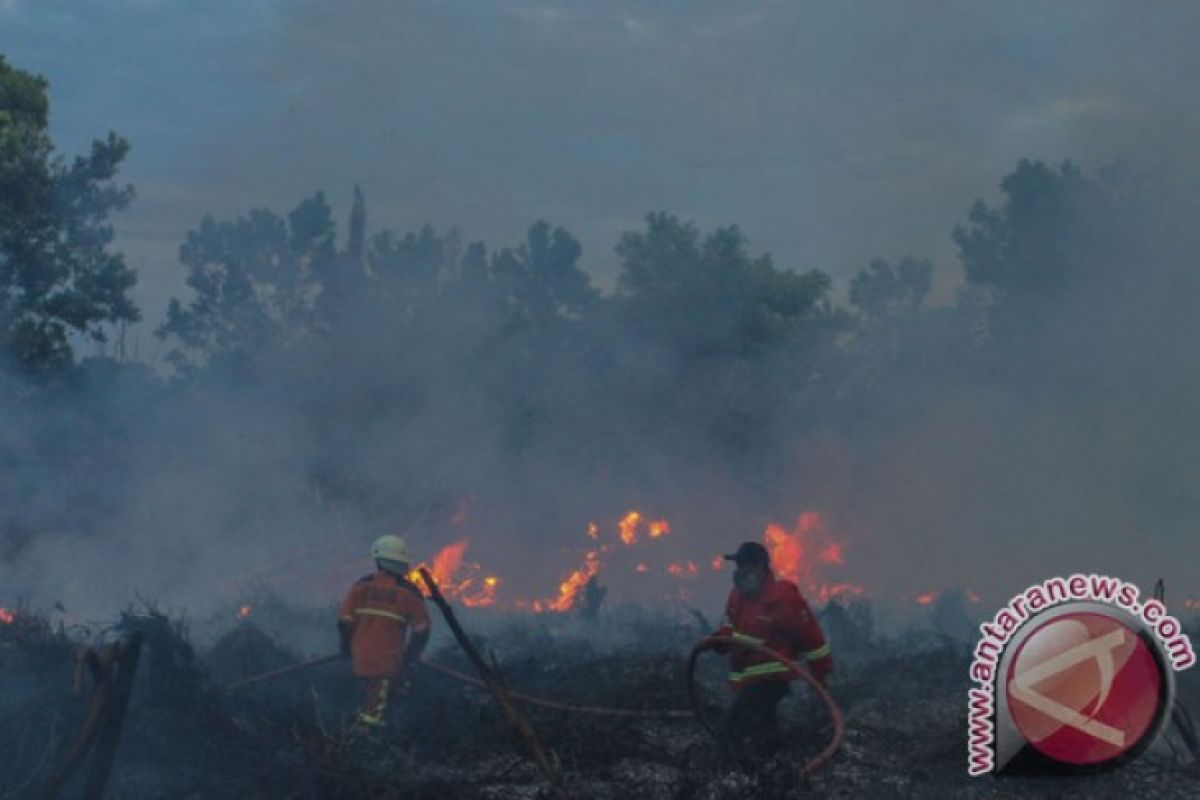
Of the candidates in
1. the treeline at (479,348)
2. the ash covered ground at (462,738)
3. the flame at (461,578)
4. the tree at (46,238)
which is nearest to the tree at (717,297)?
the treeline at (479,348)

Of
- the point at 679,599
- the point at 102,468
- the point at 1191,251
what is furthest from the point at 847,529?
the point at 102,468

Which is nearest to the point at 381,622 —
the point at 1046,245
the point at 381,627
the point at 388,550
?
the point at 381,627

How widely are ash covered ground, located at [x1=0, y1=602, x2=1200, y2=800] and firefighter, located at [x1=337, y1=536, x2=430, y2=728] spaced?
1.38ft

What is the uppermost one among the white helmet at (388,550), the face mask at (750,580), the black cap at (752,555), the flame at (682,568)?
the white helmet at (388,550)

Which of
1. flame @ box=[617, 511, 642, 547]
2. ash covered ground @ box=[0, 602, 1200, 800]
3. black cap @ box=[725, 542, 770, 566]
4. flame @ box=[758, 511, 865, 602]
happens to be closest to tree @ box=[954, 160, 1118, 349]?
flame @ box=[758, 511, 865, 602]

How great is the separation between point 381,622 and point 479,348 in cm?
2017

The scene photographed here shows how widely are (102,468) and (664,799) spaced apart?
1649 centimetres

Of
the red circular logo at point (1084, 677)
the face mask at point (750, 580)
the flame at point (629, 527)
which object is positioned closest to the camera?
the red circular logo at point (1084, 677)

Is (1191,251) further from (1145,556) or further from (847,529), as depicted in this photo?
(847,529)

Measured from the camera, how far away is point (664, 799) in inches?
320

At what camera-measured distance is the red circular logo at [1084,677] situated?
638 centimetres

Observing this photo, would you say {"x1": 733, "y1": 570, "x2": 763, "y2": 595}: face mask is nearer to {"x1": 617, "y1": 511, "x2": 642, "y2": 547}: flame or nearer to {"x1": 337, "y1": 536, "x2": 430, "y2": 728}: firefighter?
{"x1": 337, "y1": 536, "x2": 430, "y2": 728}: firefighter

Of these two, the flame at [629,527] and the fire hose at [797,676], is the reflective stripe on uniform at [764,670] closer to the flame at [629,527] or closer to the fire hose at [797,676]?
the fire hose at [797,676]

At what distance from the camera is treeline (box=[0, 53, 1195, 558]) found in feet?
70.1
